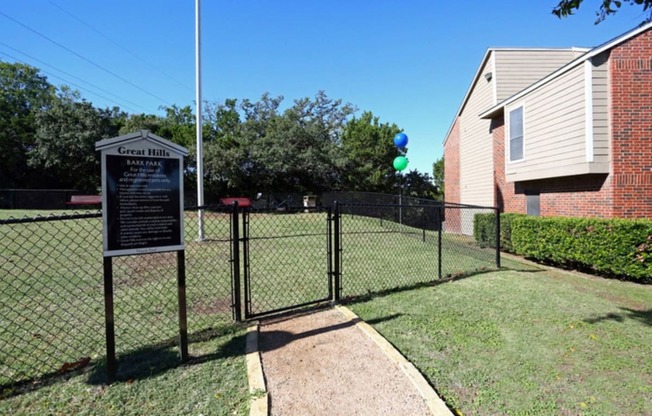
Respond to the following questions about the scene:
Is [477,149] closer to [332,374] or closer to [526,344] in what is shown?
[526,344]

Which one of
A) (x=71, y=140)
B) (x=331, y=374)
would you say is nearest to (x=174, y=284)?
(x=331, y=374)

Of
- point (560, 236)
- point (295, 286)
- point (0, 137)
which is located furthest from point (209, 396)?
point (0, 137)

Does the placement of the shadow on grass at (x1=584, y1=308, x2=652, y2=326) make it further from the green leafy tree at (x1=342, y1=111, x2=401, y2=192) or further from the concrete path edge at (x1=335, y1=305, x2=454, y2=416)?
the green leafy tree at (x1=342, y1=111, x2=401, y2=192)

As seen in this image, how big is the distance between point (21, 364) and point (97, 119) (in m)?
29.9

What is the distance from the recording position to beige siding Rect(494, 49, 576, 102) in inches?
555

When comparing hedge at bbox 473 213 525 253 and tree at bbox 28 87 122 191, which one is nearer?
hedge at bbox 473 213 525 253

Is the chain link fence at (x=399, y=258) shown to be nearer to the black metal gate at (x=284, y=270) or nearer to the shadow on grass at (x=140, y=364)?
the black metal gate at (x=284, y=270)

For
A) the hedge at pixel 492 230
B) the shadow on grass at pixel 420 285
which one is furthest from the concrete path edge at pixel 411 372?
the hedge at pixel 492 230

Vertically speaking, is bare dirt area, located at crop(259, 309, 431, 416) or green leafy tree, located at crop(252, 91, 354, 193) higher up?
green leafy tree, located at crop(252, 91, 354, 193)

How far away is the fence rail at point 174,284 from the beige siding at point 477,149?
5.15m

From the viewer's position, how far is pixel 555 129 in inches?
387

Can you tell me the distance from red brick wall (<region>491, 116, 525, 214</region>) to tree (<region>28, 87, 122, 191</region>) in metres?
25.8

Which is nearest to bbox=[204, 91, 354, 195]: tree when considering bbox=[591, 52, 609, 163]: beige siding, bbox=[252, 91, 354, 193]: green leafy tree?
bbox=[252, 91, 354, 193]: green leafy tree

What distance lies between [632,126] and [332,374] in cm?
909
